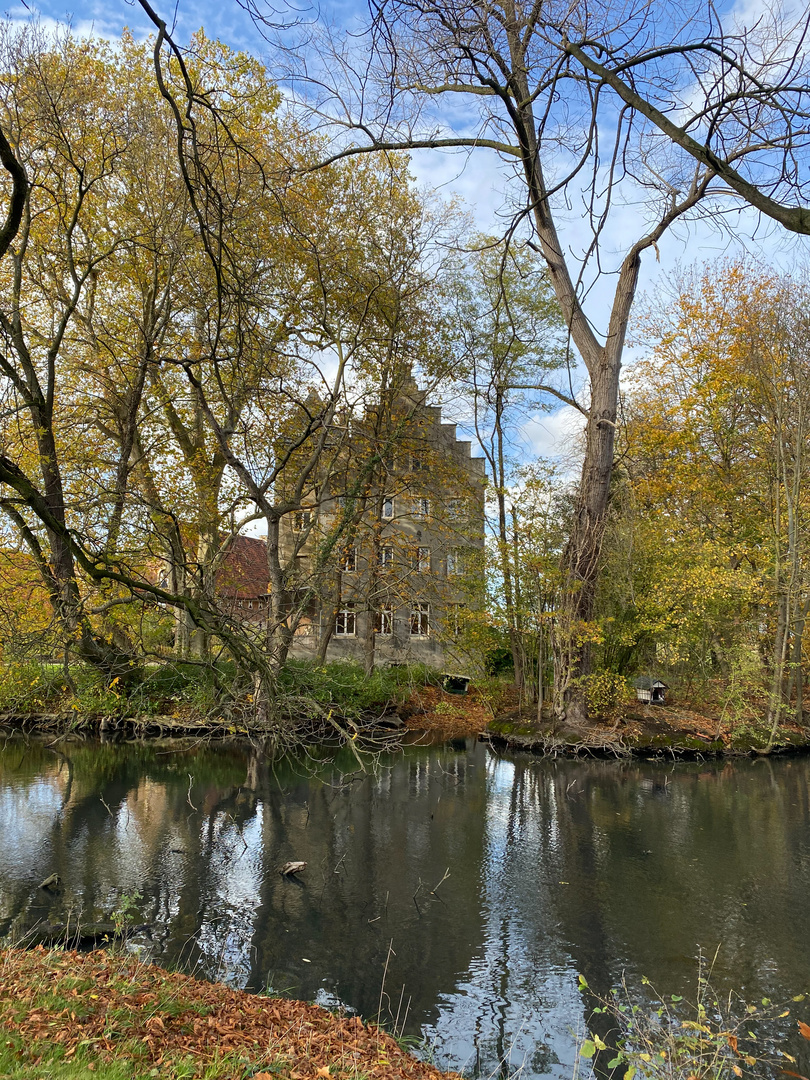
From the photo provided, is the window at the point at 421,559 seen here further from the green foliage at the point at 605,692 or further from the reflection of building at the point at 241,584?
the green foliage at the point at 605,692

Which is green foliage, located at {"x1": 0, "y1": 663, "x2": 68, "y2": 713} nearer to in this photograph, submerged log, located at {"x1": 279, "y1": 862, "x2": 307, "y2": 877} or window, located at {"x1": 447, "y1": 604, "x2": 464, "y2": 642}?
submerged log, located at {"x1": 279, "y1": 862, "x2": 307, "y2": 877}

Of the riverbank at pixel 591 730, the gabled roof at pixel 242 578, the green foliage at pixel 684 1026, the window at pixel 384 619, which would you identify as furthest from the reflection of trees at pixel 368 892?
the gabled roof at pixel 242 578

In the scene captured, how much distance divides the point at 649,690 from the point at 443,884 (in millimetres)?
11095

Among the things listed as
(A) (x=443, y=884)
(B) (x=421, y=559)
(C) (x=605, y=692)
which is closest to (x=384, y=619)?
(B) (x=421, y=559)

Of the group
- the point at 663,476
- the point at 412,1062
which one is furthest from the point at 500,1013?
the point at 663,476

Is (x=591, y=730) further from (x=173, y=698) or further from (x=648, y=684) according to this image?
(x=173, y=698)

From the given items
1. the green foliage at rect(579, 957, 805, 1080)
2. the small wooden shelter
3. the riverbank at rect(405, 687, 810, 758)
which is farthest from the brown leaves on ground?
the green foliage at rect(579, 957, 805, 1080)

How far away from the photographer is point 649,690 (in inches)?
693

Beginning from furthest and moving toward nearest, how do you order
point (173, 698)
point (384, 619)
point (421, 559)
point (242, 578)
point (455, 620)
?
point (384, 619), point (455, 620), point (242, 578), point (421, 559), point (173, 698)

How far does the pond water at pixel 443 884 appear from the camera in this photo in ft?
18.9

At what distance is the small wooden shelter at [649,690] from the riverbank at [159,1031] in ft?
45.7

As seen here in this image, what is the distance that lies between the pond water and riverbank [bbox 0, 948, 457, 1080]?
84 centimetres

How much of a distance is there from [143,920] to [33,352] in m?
13.1

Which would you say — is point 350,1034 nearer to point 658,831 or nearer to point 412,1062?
point 412,1062
